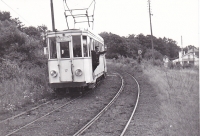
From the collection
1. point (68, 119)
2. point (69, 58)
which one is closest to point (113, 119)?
point (68, 119)

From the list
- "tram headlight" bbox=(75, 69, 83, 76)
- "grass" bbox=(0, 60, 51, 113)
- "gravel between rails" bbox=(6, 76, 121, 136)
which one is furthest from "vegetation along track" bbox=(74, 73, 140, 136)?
"grass" bbox=(0, 60, 51, 113)


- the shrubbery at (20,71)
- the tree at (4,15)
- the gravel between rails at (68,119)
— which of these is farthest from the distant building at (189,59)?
the gravel between rails at (68,119)

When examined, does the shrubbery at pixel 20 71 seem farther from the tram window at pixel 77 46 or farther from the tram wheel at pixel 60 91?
the tram window at pixel 77 46

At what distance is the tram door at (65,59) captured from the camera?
37.2 feet

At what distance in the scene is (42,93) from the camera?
1232cm

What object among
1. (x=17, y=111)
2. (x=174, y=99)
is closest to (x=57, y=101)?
(x=17, y=111)

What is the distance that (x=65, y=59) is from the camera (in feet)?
37.3

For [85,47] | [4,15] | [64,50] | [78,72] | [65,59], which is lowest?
[78,72]

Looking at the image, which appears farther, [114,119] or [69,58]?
[69,58]

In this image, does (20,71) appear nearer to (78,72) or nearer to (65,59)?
(65,59)

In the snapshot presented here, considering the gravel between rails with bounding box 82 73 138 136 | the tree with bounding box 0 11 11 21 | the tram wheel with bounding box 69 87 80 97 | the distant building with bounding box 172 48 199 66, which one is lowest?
the gravel between rails with bounding box 82 73 138 136

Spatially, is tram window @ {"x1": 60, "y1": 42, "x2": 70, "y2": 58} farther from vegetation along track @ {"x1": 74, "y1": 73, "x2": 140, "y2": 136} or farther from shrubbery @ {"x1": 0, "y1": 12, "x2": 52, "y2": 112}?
vegetation along track @ {"x1": 74, "y1": 73, "x2": 140, "y2": 136}

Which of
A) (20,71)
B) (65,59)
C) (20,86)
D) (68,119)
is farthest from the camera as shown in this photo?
(20,71)

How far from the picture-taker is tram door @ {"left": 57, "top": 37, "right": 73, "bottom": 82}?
11.4 m
